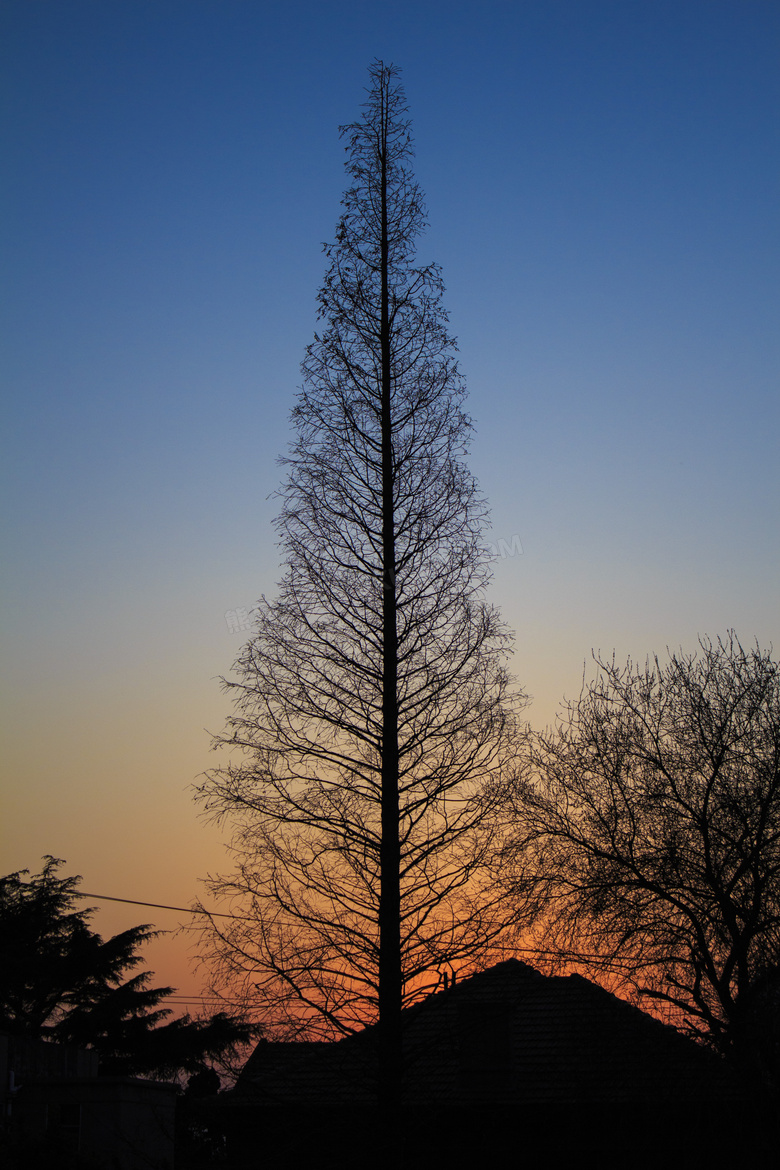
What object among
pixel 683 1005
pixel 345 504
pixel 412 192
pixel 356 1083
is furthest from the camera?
pixel 412 192

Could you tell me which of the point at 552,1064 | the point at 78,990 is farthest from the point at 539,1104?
the point at 78,990

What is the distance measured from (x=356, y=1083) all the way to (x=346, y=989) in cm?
87

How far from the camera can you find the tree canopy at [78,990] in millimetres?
32406

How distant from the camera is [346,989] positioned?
9.34 metres

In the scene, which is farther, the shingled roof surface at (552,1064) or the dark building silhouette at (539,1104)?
the shingled roof surface at (552,1064)

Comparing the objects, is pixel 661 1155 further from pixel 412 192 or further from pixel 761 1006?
pixel 412 192

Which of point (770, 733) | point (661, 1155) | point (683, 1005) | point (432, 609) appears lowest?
point (661, 1155)

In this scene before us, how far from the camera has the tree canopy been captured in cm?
3241

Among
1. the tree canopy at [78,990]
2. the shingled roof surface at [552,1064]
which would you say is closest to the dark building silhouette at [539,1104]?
the shingled roof surface at [552,1064]

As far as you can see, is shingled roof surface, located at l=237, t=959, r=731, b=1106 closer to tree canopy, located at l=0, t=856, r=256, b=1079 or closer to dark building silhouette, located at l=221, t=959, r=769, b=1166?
dark building silhouette, located at l=221, t=959, r=769, b=1166

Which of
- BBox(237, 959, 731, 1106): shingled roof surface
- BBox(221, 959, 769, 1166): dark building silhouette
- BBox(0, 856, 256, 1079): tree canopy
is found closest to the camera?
BBox(221, 959, 769, 1166): dark building silhouette

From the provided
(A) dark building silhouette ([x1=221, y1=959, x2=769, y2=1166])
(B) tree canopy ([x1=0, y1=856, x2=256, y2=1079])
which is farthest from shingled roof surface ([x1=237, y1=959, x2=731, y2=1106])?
(B) tree canopy ([x1=0, y1=856, x2=256, y2=1079])

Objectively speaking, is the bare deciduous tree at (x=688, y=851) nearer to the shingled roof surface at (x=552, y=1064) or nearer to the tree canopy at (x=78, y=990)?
the shingled roof surface at (x=552, y=1064)

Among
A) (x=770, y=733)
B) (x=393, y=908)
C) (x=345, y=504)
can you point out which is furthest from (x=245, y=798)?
(x=770, y=733)
